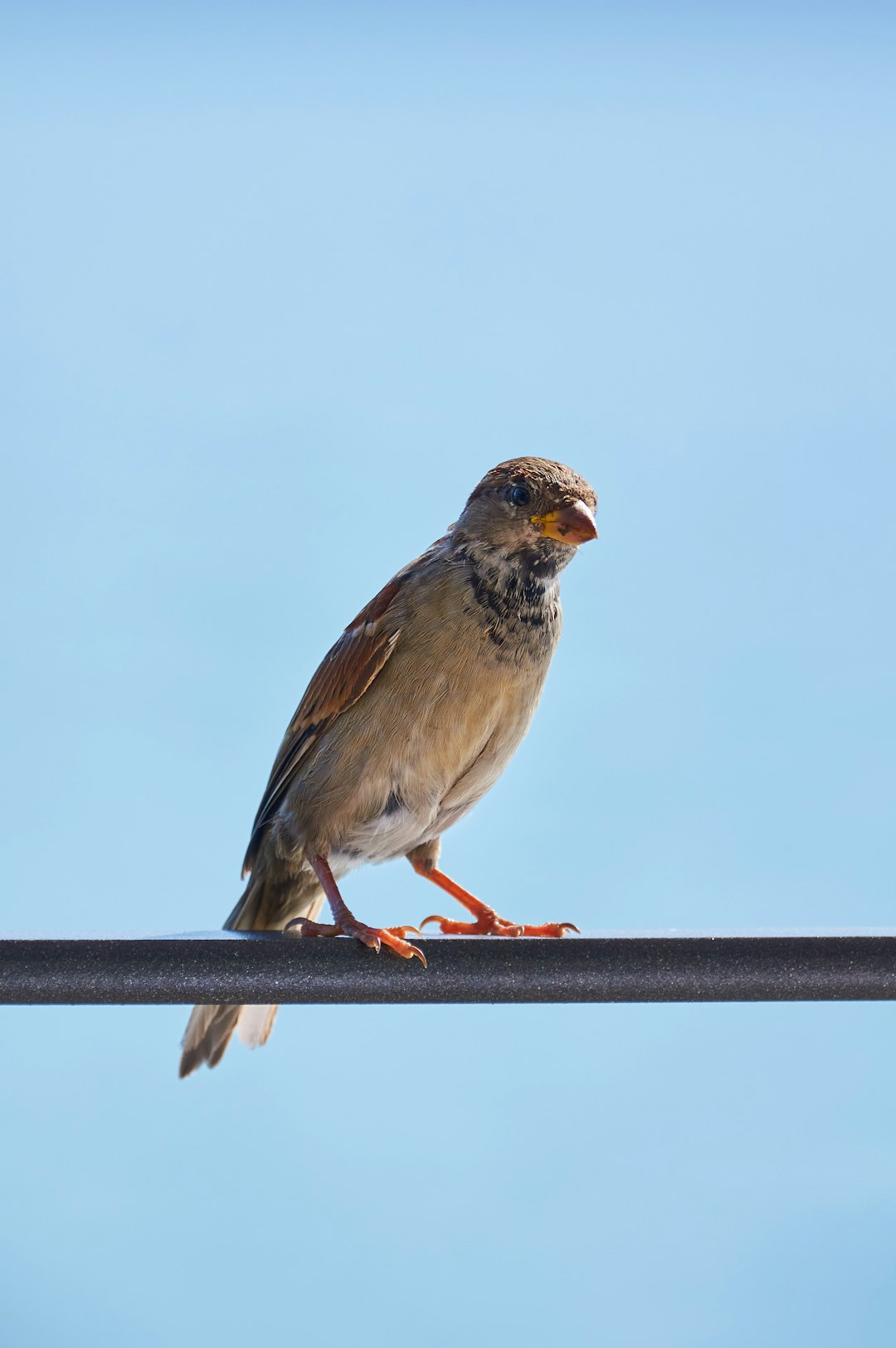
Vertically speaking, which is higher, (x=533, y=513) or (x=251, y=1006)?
(x=533, y=513)

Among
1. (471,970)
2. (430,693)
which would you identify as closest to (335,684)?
(430,693)

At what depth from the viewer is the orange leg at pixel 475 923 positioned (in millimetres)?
2523

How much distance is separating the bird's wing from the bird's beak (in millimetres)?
299

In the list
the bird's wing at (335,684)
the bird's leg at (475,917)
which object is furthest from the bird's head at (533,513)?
the bird's leg at (475,917)

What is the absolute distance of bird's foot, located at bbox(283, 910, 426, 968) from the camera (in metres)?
1.92

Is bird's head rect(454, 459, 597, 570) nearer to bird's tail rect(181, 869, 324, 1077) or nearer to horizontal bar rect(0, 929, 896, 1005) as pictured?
bird's tail rect(181, 869, 324, 1077)

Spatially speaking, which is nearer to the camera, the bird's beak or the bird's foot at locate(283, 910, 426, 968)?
the bird's foot at locate(283, 910, 426, 968)

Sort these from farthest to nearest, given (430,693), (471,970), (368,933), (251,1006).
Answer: (251,1006) < (430,693) < (368,933) < (471,970)

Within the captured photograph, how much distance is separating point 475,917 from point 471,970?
1022 mm

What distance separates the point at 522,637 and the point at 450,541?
0.85 feet

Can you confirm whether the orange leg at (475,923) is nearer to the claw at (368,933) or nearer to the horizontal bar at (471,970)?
the claw at (368,933)

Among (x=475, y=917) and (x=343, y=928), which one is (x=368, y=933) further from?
(x=475, y=917)

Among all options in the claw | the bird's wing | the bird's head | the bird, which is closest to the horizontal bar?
the claw

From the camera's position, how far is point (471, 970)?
174 cm
